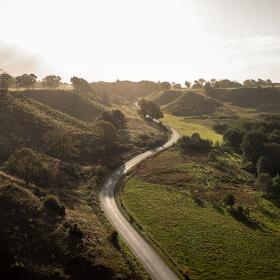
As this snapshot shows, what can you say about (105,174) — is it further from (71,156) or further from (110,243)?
(110,243)

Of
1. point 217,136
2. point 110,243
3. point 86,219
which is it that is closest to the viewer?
point 110,243

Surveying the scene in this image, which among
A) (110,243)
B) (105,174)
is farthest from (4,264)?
(105,174)

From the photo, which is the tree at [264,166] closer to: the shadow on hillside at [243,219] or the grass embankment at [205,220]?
the grass embankment at [205,220]

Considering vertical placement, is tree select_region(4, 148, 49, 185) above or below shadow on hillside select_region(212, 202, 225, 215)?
above

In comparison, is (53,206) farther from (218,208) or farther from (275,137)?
(275,137)

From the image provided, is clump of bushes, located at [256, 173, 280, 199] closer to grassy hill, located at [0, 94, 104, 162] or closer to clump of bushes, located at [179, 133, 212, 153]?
clump of bushes, located at [179, 133, 212, 153]

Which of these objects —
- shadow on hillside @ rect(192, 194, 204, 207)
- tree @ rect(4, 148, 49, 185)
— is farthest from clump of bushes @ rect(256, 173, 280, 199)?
tree @ rect(4, 148, 49, 185)

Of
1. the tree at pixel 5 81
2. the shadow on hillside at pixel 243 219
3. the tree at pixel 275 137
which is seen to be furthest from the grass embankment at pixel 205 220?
the tree at pixel 5 81
